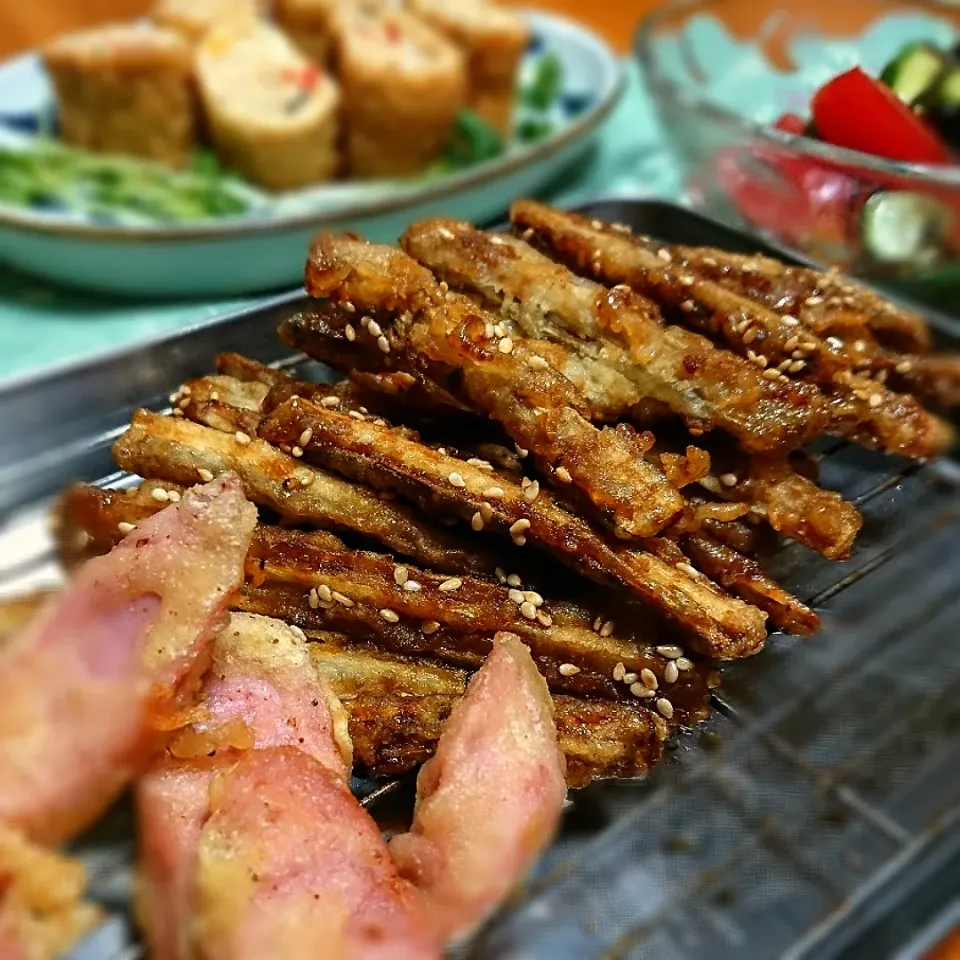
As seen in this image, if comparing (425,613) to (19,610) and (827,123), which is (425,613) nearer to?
(19,610)

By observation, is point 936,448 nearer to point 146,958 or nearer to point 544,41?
point 146,958

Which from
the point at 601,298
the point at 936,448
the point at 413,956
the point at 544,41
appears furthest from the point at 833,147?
the point at 544,41

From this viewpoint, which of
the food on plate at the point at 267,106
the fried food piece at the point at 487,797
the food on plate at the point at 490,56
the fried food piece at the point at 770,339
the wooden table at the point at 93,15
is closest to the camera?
the fried food piece at the point at 487,797

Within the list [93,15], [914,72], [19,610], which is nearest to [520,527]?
[19,610]

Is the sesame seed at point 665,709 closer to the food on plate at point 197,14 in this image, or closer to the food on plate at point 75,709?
the food on plate at point 75,709

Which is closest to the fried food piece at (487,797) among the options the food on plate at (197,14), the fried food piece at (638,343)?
the fried food piece at (638,343)
